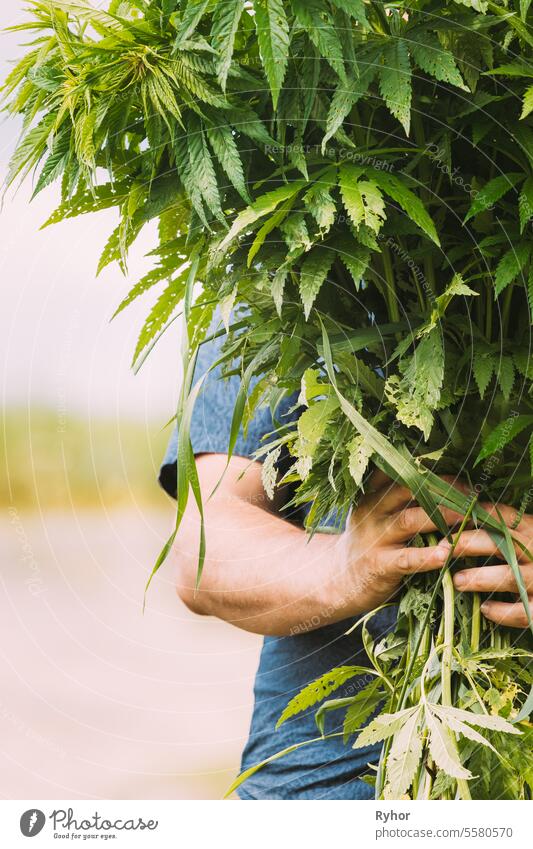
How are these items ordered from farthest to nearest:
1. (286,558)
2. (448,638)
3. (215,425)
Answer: (215,425) → (286,558) → (448,638)

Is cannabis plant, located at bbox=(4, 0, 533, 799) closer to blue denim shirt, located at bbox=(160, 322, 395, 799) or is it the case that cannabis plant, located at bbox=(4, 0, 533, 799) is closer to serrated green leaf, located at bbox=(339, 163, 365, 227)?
serrated green leaf, located at bbox=(339, 163, 365, 227)

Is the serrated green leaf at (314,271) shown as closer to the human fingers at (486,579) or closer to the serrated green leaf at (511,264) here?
the serrated green leaf at (511,264)

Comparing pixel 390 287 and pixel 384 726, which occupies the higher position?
Answer: pixel 390 287

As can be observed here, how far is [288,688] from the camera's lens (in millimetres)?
777

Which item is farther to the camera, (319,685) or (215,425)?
(215,425)

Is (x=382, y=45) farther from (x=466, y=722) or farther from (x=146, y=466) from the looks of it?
(x=146, y=466)

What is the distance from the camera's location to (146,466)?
2.77ft

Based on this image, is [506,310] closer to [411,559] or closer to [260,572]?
[411,559]

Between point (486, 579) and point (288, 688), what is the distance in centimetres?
36

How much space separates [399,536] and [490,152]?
233 millimetres

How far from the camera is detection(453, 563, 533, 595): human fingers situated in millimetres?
477

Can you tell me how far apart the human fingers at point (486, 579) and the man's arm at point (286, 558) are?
2cm

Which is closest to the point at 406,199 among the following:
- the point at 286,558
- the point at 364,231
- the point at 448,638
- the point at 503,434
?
the point at 364,231
